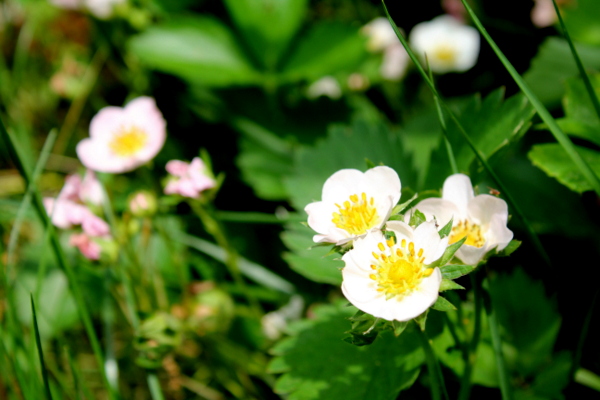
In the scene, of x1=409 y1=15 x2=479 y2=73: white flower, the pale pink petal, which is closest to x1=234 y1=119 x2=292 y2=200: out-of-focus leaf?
the pale pink petal

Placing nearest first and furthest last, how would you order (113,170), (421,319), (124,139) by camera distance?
(421,319), (113,170), (124,139)

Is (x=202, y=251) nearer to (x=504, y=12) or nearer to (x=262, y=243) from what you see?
(x=262, y=243)

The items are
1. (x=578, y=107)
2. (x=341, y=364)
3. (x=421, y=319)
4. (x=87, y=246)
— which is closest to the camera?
(x=421, y=319)

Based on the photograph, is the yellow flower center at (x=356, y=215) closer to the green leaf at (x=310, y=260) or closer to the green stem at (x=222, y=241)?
the green leaf at (x=310, y=260)

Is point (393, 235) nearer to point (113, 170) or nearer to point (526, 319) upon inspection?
point (526, 319)

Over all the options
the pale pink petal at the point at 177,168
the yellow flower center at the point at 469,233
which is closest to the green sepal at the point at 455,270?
the yellow flower center at the point at 469,233

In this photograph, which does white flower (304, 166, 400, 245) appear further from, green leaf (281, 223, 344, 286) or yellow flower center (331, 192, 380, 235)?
green leaf (281, 223, 344, 286)

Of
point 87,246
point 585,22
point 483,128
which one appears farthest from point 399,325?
point 585,22
